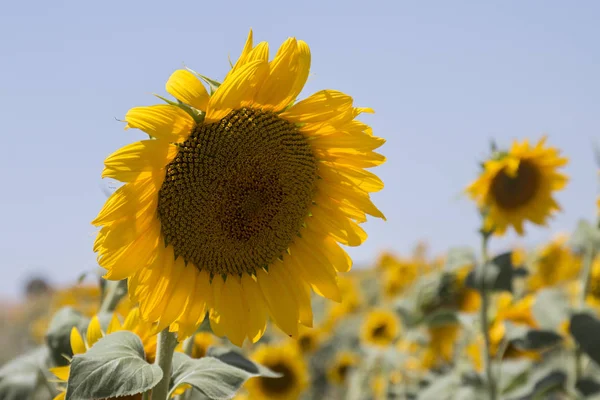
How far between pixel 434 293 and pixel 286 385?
181 cm

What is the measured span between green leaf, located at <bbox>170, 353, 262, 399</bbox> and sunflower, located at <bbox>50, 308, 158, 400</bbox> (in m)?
0.11

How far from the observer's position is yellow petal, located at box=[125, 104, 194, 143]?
1.67 m

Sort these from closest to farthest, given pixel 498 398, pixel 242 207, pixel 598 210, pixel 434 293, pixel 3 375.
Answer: pixel 242 207 < pixel 3 375 < pixel 498 398 < pixel 598 210 < pixel 434 293

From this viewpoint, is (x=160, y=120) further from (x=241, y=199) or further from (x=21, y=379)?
(x=21, y=379)

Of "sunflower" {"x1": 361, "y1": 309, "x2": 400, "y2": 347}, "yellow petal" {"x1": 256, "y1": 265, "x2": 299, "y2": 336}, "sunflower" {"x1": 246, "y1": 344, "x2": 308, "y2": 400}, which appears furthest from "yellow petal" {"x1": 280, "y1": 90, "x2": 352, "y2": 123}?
"sunflower" {"x1": 361, "y1": 309, "x2": 400, "y2": 347}

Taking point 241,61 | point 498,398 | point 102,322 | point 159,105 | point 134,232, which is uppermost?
point 241,61

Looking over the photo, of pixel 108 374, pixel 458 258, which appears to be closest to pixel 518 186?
pixel 458 258

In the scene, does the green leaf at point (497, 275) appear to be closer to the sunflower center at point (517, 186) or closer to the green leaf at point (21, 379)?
the sunflower center at point (517, 186)

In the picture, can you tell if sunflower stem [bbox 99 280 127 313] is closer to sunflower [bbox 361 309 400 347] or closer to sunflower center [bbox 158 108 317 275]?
sunflower center [bbox 158 108 317 275]

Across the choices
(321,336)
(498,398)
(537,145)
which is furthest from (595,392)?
(321,336)

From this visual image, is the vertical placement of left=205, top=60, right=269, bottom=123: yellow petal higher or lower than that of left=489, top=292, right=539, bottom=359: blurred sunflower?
higher

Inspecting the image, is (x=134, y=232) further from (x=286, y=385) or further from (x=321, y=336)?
(x=321, y=336)

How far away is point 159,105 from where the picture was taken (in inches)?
67.1

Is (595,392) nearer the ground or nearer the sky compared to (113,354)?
nearer the ground
